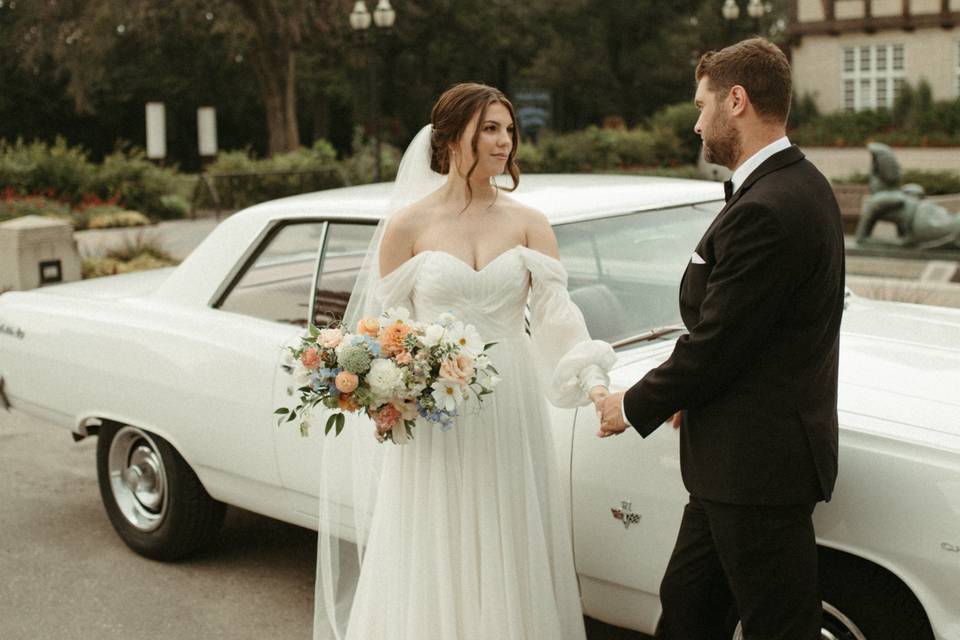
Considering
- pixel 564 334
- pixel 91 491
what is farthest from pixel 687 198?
pixel 91 491

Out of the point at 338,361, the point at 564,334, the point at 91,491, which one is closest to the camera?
the point at 338,361

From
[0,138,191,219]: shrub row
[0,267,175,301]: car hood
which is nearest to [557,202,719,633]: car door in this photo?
[0,267,175,301]: car hood

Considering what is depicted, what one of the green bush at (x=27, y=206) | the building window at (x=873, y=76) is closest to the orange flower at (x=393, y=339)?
the green bush at (x=27, y=206)

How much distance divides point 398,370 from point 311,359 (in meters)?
0.26

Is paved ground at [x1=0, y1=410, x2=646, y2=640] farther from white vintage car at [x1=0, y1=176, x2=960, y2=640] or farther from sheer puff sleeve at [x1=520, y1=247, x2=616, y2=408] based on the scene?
sheer puff sleeve at [x1=520, y1=247, x2=616, y2=408]

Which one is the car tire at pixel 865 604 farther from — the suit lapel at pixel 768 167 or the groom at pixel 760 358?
the suit lapel at pixel 768 167

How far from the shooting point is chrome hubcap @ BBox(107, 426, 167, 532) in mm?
4984

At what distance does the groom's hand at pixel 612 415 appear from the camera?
2.83 metres

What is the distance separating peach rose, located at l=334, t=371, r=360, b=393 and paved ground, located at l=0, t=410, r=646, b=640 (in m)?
1.60

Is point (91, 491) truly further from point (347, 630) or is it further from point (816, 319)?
point (816, 319)

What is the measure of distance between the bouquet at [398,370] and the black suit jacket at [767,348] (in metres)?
0.62

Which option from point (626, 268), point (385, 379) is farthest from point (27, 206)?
point (385, 379)

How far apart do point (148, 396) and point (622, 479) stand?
7.53ft

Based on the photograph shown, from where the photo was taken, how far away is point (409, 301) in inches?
138
